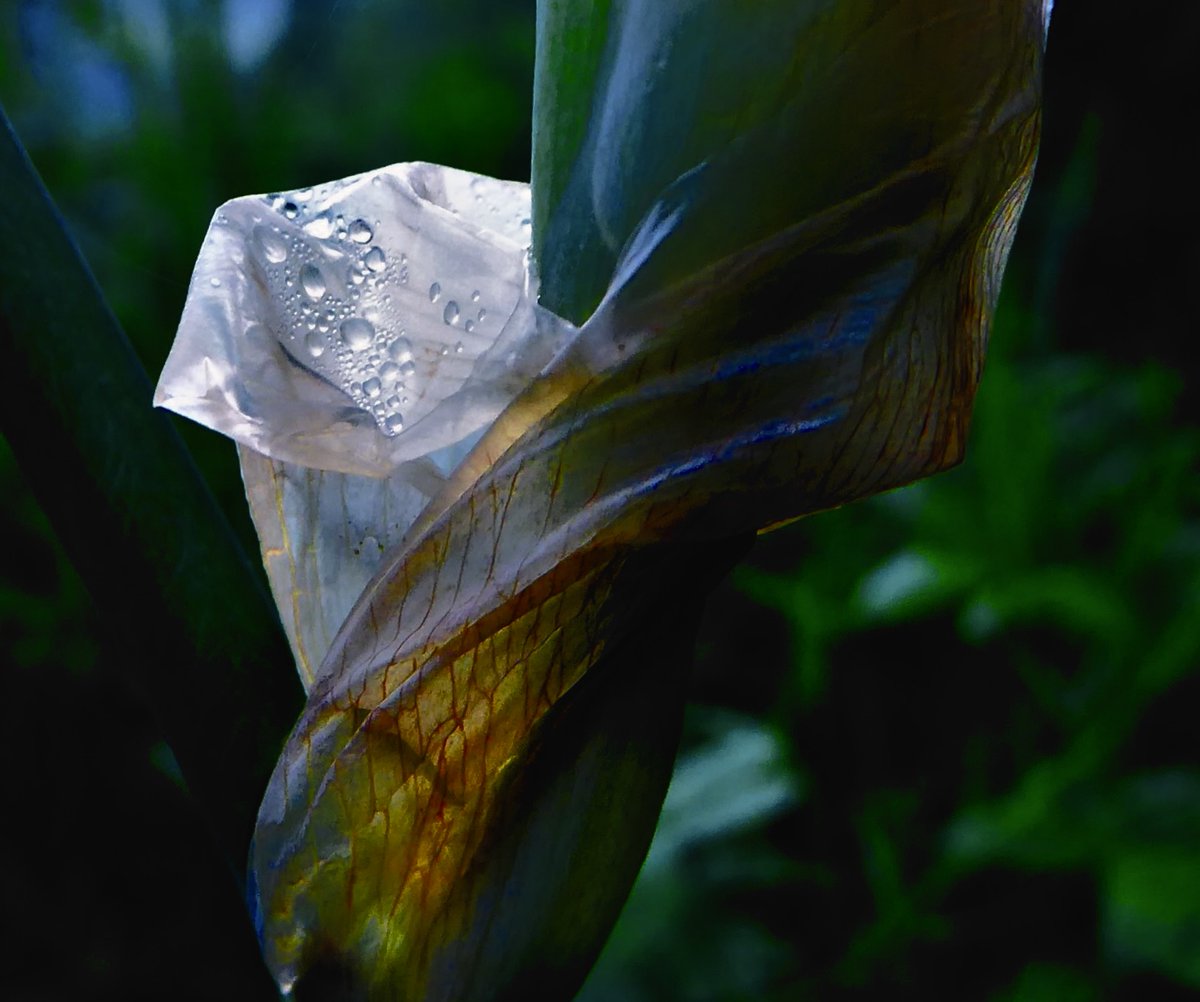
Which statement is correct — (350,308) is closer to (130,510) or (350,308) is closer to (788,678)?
(130,510)

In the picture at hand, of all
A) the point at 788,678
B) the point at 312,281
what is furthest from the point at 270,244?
the point at 788,678

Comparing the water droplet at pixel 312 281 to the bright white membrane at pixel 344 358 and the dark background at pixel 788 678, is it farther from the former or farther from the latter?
the dark background at pixel 788 678

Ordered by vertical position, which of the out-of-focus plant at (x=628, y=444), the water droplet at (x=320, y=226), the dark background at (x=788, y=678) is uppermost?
the water droplet at (x=320, y=226)

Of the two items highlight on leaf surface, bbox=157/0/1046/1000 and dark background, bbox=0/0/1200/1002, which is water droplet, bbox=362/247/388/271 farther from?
dark background, bbox=0/0/1200/1002

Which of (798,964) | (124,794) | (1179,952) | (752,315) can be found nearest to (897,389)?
(752,315)

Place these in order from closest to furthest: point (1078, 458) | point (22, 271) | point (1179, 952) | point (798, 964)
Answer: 1. point (22, 271)
2. point (1179, 952)
3. point (798, 964)
4. point (1078, 458)

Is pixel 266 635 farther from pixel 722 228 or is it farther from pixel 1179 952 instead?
pixel 1179 952

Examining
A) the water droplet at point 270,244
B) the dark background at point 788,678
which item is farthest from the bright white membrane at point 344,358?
the dark background at point 788,678
